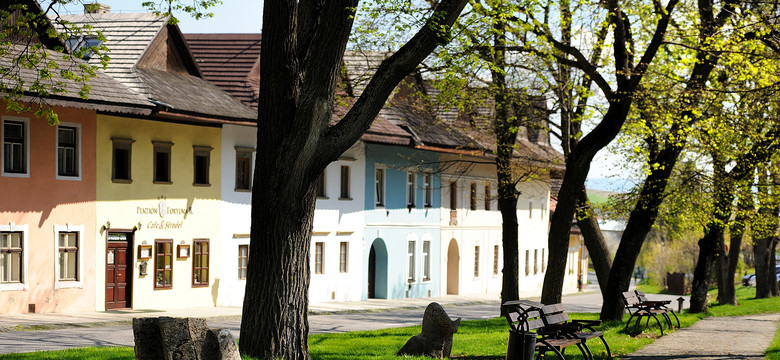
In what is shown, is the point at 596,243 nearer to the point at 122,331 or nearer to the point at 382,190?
the point at 122,331

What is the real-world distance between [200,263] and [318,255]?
6.89 metres

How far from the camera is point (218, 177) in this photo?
34.9 m

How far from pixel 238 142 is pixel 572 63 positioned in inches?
680

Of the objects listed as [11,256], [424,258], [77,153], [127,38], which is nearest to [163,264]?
[77,153]

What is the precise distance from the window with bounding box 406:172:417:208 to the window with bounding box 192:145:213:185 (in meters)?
13.4

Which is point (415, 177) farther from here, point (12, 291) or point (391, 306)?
point (12, 291)

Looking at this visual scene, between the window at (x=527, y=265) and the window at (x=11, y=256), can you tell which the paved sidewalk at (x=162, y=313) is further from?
the window at (x=527, y=265)

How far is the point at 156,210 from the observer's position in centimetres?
3212

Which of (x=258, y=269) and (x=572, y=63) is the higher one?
(x=572, y=63)

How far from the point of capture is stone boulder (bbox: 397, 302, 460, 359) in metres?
15.7

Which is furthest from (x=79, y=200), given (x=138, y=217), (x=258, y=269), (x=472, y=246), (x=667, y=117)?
(x=472, y=246)

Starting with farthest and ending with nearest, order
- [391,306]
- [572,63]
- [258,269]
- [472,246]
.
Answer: [472,246] < [391,306] < [572,63] < [258,269]

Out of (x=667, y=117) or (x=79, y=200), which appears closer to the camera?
(x=667, y=117)

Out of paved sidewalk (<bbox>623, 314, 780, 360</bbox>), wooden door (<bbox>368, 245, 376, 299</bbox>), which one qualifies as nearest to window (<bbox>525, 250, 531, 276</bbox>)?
wooden door (<bbox>368, 245, 376, 299</bbox>)
